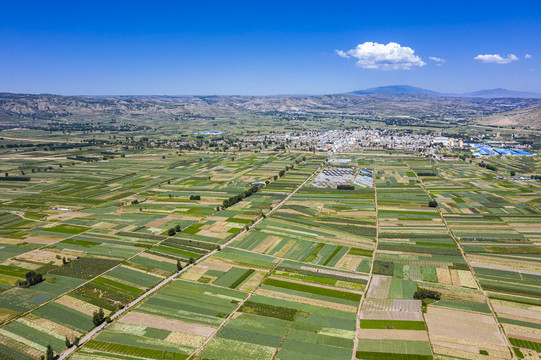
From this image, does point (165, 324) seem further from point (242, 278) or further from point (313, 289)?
point (313, 289)

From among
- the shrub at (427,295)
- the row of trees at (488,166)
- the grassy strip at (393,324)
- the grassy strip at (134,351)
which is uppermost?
the row of trees at (488,166)

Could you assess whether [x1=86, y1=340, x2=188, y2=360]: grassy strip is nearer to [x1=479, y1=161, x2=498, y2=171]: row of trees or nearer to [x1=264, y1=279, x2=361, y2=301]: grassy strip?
[x1=264, y1=279, x2=361, y2=301]: grassy strip

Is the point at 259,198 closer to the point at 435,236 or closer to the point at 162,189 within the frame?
the point at 162,189

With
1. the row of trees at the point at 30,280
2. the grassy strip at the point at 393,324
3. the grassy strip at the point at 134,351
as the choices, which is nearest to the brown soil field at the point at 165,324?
the grassy strip at the point at 134,351

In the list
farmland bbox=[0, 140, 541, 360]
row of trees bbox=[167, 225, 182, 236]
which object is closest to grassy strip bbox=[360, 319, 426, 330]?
farmland bbox=[0, 140, 541, 360]

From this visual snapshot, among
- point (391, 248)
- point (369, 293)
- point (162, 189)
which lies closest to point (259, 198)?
point (162, 189)

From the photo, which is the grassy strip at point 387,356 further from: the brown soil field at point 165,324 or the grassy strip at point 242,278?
the grassy strip at point 242,278

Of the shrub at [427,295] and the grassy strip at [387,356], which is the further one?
the shrub at [427,295]

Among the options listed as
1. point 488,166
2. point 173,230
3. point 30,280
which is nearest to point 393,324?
point 173,230

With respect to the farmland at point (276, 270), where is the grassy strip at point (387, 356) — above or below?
below
